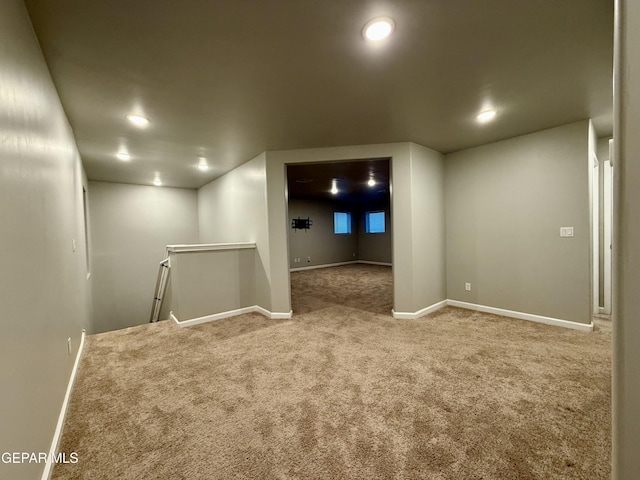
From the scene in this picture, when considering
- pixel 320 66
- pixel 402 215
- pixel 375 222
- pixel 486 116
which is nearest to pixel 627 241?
pixel 320 66

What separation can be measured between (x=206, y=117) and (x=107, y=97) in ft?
2.55

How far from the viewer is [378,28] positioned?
154 cm

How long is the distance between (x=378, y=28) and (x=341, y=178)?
A: 4.36m

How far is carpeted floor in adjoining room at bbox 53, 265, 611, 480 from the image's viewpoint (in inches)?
53.7

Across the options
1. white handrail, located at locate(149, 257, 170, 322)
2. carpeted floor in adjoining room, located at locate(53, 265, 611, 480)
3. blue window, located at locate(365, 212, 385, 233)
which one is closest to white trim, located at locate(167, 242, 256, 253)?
white handrail, located at locate(149, 257, 170, 322)

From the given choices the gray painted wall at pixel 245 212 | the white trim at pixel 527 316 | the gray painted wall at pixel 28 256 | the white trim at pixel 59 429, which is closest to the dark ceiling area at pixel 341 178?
the gray painted wall at pixel 245 212

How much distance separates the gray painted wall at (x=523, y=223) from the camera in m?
3.02

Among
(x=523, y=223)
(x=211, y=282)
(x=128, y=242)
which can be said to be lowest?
(x=211, y=282)

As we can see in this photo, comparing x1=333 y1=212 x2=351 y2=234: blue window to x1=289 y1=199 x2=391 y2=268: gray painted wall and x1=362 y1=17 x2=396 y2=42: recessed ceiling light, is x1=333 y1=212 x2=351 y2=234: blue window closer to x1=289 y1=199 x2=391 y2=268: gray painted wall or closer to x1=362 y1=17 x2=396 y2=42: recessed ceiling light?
x1=289 y1=199 x2=391 y2=268: gray painted wall

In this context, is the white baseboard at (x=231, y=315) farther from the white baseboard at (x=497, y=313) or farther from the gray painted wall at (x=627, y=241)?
the gray painted wall at (x=627, y=241)

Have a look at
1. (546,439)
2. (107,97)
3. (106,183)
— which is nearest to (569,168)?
(546,439)

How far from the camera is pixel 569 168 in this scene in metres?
3.05

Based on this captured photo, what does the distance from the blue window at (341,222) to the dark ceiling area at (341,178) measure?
1.26m

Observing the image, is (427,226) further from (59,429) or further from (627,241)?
(59,429)
